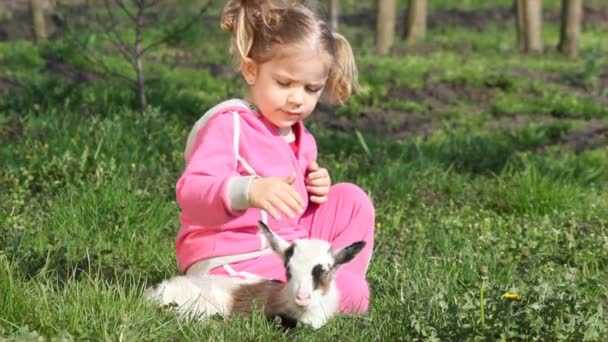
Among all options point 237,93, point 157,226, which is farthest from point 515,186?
point 237,93

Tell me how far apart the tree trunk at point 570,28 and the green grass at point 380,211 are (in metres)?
3.65

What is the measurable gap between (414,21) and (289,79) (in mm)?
12938

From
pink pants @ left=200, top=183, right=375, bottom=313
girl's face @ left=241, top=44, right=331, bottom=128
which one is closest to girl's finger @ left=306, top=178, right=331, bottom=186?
pink pants @ left=200, top=183, right=375, bottom=313

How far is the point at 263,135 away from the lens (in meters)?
4.22

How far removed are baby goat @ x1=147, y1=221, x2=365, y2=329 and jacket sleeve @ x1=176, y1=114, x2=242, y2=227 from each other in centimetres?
17

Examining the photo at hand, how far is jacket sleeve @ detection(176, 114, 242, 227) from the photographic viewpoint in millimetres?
3836

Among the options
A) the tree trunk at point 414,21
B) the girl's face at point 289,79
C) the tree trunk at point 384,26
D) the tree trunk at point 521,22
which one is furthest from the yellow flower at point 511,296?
the tree trunk at point 414,21

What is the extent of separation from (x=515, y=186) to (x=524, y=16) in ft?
30.6

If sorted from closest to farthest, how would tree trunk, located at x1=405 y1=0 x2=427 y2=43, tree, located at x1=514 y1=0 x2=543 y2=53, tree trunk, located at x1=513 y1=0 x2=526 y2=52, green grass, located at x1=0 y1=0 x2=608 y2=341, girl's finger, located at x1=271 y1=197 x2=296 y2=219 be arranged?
girl's finger, located at x1=271 y1=197 x2=296 y2=219 < green grass, located at x1=0 y1=0 x2=608 y2=341 < tree, located at x1=514 y1=0 x2=543 y2=53 < tree trunk, located at x1=513 y1=0 x2=526 y2=52 < tree trunk, located at x1=405 y1=0 x2=427 y2=43

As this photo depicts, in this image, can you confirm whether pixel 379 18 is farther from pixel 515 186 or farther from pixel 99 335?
pixel 99 335

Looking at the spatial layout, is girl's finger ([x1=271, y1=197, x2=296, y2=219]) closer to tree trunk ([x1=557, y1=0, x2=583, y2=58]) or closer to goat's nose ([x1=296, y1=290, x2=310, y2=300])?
goat's nose ([x1=296, y1=290, x2=310, y2=300])

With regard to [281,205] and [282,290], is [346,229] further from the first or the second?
[281,205]

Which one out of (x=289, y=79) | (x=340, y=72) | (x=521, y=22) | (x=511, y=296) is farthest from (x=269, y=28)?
(x=521, y=22)

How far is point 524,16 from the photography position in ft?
50.3
